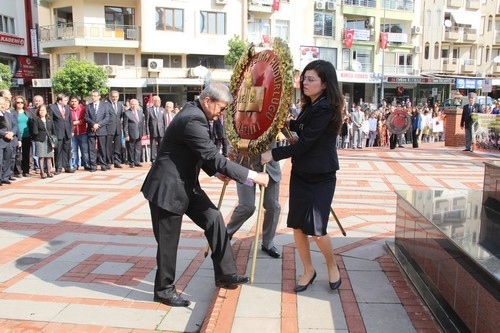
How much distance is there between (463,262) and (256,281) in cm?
178

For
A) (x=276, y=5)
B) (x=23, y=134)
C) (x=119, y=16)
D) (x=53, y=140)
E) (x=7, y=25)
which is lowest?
(x=53, y=140)

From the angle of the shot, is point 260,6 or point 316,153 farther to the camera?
point 260,6

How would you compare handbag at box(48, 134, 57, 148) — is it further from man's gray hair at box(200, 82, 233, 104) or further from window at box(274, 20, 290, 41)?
window at box(274, 20, 290, 41)

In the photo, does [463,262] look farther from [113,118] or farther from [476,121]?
[476,121]

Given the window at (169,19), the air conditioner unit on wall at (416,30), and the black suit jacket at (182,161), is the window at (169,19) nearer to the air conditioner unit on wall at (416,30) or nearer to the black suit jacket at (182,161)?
the air conditioner unit on wall at (416,30)

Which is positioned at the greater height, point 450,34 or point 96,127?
point 450,34

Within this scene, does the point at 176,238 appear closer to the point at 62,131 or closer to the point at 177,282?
the point at 177,282

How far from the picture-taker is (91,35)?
32.3 meters

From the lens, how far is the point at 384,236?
19.0ft

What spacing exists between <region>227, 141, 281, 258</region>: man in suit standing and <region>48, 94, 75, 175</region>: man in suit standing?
7.26 m

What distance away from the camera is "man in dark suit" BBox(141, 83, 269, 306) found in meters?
3.75

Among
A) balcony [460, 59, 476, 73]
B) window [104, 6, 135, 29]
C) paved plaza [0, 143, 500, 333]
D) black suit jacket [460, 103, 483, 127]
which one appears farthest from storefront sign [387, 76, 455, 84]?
paved plaza [0, 143, 500, 333]

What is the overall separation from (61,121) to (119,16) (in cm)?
2539

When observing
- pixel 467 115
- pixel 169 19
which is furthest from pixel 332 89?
pixel 169 19
